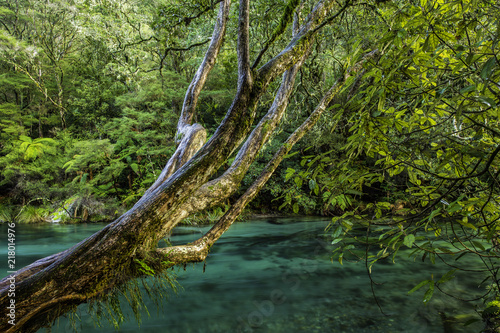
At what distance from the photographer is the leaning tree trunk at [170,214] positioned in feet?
5.43

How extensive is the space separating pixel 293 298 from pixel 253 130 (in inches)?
117

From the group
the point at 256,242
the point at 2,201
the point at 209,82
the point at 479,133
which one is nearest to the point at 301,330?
the point at 479,133

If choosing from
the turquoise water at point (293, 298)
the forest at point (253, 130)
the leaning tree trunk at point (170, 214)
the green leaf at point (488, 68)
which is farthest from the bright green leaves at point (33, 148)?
the green leaf at point (488, 68)

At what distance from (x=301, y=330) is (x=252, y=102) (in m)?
2.84

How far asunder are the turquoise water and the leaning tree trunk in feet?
1.86

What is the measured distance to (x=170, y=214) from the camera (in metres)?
2.08

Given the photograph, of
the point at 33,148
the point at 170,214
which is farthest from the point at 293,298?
the point at 33,148

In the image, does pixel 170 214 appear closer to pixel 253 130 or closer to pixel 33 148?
pixel 253 130

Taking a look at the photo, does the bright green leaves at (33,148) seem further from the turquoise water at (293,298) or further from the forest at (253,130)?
the turquoise water at (293,298)

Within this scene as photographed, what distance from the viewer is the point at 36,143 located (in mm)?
12656

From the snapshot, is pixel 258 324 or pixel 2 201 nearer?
pixel 258 324

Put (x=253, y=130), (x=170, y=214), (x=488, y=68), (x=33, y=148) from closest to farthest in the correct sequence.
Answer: (x=488, y=68), (x=170, y=214), (x=253, y=130), (x=33, y=148)

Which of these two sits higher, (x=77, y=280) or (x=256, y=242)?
(x=77, y=280)

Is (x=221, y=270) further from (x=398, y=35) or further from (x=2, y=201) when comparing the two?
(x=2, y=201)
